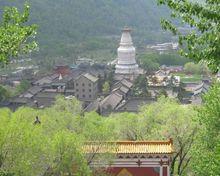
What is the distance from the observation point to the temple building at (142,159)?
50.4ft

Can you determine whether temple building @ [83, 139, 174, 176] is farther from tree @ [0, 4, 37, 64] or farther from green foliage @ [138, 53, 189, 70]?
green foliage @ [138, 53, 189, 70]

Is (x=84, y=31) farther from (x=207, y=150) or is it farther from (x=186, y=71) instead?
(x=207, y=150)

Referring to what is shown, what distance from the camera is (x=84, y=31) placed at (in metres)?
93.1

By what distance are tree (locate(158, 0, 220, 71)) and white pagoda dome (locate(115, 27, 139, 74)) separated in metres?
50.3

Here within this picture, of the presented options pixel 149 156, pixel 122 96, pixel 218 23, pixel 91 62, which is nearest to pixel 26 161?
pixel 149 156

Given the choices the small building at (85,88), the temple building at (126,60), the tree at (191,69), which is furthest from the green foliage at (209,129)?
the tree at (191,69)

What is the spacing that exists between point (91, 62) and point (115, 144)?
55247 mm

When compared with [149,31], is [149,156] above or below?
above

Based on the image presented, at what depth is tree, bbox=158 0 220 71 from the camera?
662 cm

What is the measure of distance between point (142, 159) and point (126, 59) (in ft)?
143

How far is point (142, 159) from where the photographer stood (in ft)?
50.8

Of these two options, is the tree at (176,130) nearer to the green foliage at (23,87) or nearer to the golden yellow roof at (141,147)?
the golden yellow roof at (141,147)

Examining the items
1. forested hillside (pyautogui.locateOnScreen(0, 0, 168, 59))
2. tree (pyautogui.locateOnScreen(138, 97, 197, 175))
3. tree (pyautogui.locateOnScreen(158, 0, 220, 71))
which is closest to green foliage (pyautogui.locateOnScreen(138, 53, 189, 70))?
forested hillside (pyautogui.locateOnScreen(0, 0, 168, 59))

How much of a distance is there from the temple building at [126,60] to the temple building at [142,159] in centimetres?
4077
